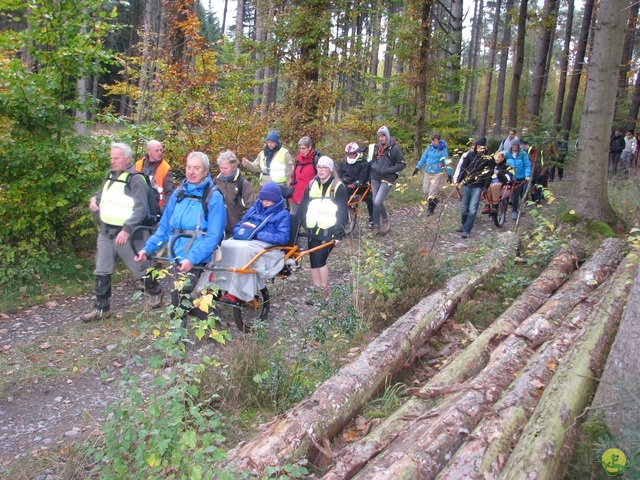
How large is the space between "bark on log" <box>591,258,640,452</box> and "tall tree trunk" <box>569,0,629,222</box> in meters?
6.65

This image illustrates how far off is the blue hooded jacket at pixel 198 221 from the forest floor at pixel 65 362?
85 cm

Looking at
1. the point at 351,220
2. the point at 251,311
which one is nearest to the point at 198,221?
the point at 251,311

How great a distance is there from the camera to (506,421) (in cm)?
332

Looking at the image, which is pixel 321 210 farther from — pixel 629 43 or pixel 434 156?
pixel 629 43

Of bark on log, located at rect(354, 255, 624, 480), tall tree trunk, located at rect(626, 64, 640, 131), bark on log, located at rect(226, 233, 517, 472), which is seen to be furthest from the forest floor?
tall tree trunk, located at rect(626, 64, 640, 131)

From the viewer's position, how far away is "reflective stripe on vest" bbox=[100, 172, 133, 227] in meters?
5.93

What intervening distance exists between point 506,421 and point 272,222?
3.55 metres

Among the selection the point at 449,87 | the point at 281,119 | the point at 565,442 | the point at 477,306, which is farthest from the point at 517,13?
the point at 565,442

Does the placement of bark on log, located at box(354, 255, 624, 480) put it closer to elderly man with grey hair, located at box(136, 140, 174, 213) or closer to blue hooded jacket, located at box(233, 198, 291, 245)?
blue hooded jacket, located at box(233, 198, 291, 245)

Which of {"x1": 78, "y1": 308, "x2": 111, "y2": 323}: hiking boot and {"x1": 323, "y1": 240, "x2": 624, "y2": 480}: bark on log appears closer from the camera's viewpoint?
{"x1": 323, "y1": 240, "x2": 624, "y2": 480}: bark on log

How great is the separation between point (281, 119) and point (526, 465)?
1127 centimetres

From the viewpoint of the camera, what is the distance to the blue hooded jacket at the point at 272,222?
5.88 meters

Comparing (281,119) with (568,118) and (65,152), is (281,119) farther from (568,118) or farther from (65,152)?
(568,118)

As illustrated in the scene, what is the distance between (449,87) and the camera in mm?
18734
